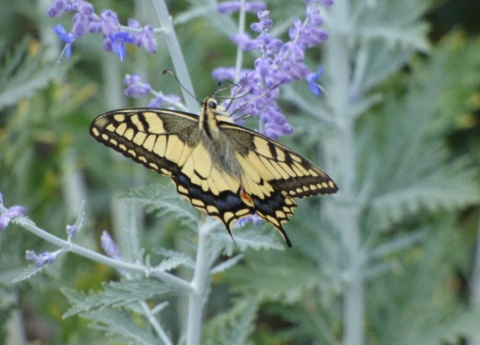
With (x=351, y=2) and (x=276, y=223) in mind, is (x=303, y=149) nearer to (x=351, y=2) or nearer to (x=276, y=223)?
(x=351, y=2)

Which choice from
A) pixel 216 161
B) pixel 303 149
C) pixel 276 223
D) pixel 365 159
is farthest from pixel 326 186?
pixel 365 159

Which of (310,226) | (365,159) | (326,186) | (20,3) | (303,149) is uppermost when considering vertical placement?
(20,3)

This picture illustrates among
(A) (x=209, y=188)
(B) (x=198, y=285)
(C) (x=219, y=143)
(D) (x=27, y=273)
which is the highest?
(C) (x=219, y=143)

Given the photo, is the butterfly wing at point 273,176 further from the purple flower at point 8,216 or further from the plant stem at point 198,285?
the purple flower at point 8,216

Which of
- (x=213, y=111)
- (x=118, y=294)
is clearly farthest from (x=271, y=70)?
(x=118, y=294)

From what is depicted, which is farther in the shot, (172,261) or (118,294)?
(172,261)

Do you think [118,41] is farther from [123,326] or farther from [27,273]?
[123,326]

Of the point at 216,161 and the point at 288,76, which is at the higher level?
the point at 288,76
